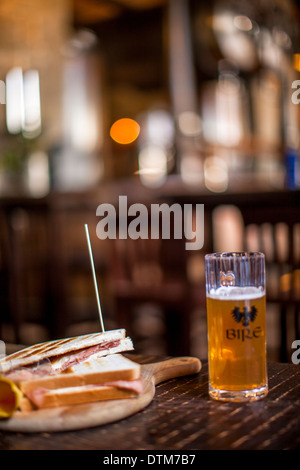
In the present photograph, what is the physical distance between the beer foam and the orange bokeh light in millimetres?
6990

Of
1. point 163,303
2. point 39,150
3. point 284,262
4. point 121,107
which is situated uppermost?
point 121,107

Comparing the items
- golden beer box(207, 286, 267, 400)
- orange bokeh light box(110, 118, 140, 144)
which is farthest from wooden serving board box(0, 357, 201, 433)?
orange bokeh light box(110, 118, 140, 144)

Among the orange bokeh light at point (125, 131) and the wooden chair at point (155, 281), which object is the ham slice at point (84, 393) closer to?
the wooden chair at point (155, 281)

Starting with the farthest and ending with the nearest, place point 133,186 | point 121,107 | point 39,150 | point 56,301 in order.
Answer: point 121,107, point 39,150, point 133,186, point 56,301

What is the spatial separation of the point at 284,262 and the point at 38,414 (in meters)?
1.86

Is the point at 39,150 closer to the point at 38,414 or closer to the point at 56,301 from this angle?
the point at 56,301

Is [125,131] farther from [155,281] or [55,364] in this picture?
[55,364]

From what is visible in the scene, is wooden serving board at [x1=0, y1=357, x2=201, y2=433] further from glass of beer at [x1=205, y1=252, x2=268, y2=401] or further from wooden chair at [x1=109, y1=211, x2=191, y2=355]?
wooden chair at [x1=109, y1=211, x2=191, y2=355]

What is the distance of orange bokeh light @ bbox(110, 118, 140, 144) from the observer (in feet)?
25.7

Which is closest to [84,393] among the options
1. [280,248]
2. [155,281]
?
[280,248]

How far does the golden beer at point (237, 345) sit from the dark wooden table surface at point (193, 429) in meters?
0.03

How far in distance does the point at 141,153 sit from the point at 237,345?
6595 mm

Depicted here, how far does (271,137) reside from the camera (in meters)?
8.23
